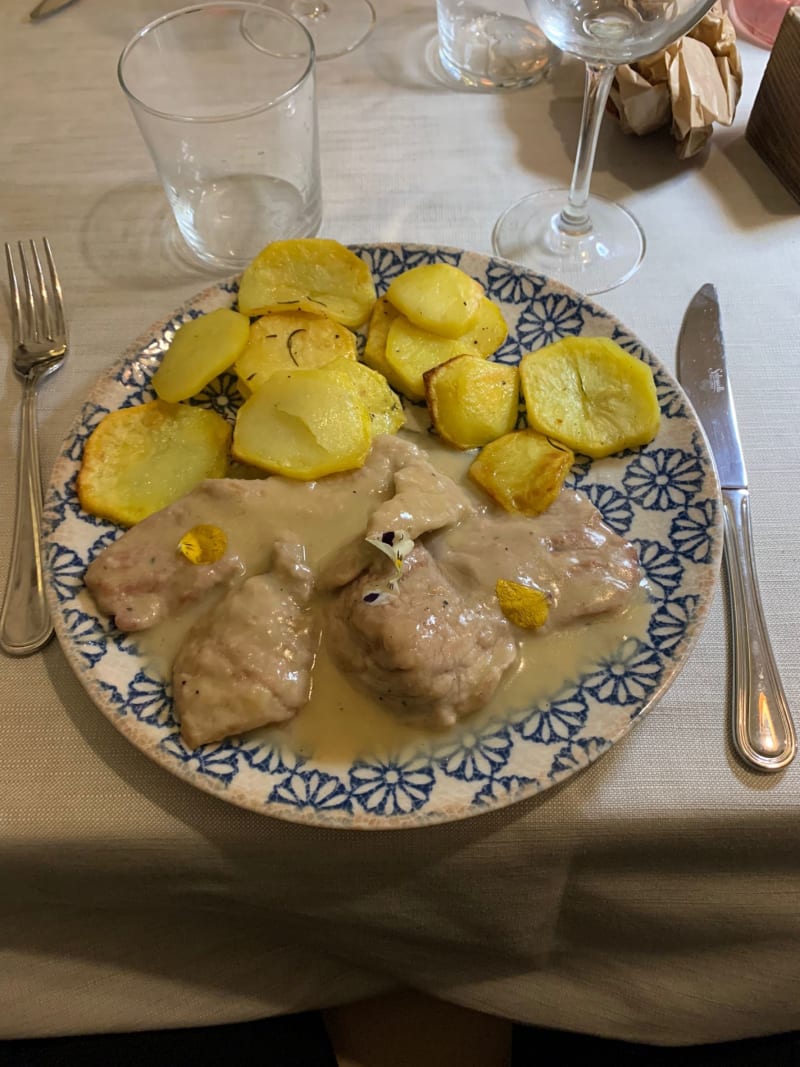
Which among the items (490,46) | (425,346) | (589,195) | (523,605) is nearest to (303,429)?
(425,346)

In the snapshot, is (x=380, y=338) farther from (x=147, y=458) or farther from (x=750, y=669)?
(x=750, y=669)

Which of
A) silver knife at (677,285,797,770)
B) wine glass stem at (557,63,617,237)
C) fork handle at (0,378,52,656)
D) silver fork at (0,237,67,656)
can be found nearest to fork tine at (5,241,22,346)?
silver fork at (0,237,67,656)

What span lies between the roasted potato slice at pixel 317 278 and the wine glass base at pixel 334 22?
0.75 meters

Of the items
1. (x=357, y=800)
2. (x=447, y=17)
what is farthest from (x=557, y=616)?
(x=447, y=17)

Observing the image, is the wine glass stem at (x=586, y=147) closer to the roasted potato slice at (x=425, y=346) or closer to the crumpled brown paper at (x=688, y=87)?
the crumpled brown paper at (x=688, y=87)

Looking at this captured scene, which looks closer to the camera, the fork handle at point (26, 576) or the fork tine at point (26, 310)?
the fork handle at point (26, 576)

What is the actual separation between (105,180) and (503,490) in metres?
1.04

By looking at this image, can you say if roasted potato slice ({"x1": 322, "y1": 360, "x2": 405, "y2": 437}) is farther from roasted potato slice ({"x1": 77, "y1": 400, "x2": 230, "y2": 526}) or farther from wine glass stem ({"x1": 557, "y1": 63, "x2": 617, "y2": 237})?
wine glass stem ({"x1": 557, "y1": 63, "x2": 617, "y2": 237})

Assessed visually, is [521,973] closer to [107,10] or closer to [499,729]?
[499,729]

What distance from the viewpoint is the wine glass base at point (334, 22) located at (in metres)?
1.67

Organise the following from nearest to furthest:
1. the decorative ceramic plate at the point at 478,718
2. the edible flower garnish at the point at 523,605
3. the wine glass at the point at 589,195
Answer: the decorative ceramic plate at the point at 478,718 → the edible flower garnish at the point at 523,605 → the wine glass at the point at 589,195

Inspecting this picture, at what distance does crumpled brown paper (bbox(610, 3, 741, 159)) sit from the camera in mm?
1331

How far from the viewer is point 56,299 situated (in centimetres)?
129

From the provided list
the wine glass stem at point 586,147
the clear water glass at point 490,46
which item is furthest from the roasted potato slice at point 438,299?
the clear water glass at point 490,46
